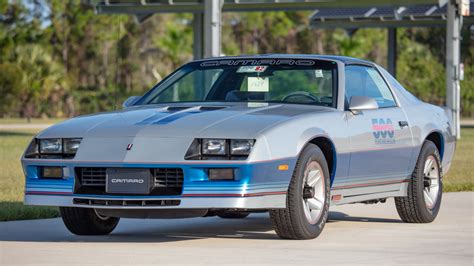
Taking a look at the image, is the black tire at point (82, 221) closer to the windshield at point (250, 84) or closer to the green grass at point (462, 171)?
the windshield at point (250, 84)

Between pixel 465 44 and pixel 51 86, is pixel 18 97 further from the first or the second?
pixel 465 44

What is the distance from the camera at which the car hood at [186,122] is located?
8.42m

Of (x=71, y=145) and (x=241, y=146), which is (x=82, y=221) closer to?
(x=71, y=145)

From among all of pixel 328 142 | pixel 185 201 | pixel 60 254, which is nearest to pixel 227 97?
pixel 328 142

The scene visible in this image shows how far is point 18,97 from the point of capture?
53.4 meters

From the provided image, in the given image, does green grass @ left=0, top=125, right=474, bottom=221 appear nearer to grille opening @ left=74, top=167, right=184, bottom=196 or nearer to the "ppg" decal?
grille opening @ left=74, top=167, right=184, bottom=196

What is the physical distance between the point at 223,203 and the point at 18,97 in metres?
46.3

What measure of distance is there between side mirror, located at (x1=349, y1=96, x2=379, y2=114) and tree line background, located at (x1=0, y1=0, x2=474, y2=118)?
42.3m

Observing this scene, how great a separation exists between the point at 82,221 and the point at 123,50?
2402 inches

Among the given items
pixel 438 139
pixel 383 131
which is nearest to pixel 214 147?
pixel 383 131

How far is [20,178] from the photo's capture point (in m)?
16.8

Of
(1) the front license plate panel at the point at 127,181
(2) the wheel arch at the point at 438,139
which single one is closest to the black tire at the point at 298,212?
(1) the front license plate panel at the point at 127,181

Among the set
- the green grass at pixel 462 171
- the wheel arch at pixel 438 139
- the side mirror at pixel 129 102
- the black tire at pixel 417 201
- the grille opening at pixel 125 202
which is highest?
the side mirror at pixel 129 102

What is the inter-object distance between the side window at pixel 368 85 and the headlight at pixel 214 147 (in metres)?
1.78
